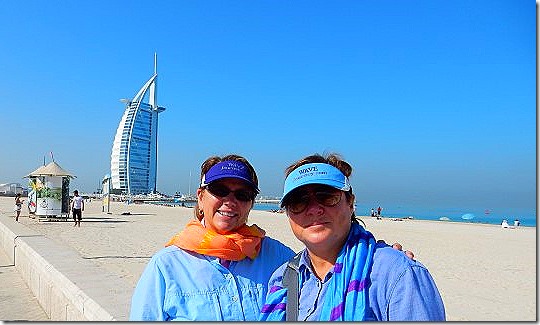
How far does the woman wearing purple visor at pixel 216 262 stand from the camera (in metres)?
1.94

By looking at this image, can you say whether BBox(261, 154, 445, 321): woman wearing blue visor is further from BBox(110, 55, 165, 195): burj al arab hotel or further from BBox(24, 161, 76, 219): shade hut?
BBox(110, 55, 165, 195): burj al arab hotel

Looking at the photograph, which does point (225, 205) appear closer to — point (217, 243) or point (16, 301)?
point (217, 243)

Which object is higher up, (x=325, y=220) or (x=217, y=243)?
(x=325, y=220)

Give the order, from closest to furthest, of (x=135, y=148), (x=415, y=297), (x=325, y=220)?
(x=415, y=297)
(x=325, y=220)
(x=135, y=148)

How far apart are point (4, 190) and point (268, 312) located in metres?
87.7

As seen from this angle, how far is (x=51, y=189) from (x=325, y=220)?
18.7m

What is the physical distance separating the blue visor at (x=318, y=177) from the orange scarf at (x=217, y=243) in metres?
0.57

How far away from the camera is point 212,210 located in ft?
7.22

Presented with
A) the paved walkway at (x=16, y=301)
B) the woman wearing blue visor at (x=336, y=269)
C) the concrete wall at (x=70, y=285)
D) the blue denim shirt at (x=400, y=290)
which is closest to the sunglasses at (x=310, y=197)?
the woman wearing blue visor at (x=336, y=269)

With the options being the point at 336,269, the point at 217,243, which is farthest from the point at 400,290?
the point at 217,243

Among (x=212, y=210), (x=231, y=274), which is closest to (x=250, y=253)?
(x=231, y=274)

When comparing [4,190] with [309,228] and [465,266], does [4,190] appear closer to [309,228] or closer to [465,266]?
[465,266]

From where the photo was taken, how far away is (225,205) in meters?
2.18

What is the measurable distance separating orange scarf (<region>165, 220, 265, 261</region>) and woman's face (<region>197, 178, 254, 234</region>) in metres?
0.05
